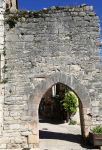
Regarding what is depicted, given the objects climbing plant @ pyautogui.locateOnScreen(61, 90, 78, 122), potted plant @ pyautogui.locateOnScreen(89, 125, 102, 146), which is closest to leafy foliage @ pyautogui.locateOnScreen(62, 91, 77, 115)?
climbing plant @ pyautogui.locateOnScreen(61, 90, 78, 122)

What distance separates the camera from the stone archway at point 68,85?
31.0 ft

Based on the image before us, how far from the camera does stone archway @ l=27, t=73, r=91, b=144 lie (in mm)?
9453

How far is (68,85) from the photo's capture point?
9.63m

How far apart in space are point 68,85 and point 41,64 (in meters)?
1.10

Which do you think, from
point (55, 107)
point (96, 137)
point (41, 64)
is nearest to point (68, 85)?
point (41, 64)

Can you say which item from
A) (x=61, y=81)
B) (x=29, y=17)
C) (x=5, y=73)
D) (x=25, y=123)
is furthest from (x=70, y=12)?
(x=25, y=123)

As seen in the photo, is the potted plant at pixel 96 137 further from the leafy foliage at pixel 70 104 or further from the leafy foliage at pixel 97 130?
the leafy foliage at pixel 70 104

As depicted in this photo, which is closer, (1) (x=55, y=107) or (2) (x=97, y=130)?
(2) (x=97, y=130)

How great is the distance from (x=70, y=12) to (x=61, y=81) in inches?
92.1

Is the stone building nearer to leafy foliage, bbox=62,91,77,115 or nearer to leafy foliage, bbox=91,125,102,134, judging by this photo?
leafy foliage, bbox=91,125,102,134

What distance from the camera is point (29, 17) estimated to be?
9953mm

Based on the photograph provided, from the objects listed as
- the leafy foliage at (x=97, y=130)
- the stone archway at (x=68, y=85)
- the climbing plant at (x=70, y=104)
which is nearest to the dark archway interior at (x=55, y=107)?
the climbing plant at (x=70, y=104)

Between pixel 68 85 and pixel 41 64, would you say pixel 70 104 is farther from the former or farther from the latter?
pixel 41 64

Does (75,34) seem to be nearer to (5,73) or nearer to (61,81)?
(61,81)
